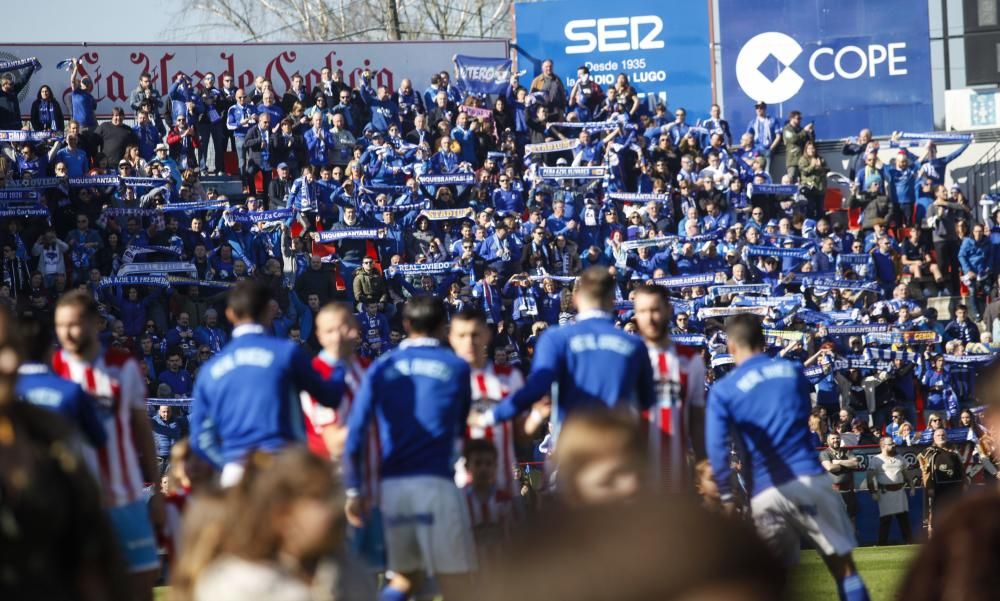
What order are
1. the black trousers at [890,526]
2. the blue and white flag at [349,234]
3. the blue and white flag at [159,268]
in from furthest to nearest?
1. the blue and white flag at [349,234]
2. the blue and white flag at [159,268]
3. the black trousers at [890,526]

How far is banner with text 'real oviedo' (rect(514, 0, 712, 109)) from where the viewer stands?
32312 millimetres

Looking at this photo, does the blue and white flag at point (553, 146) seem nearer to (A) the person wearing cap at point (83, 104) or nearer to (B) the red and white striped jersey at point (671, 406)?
(A) the person wearing cap at point (83, 104)

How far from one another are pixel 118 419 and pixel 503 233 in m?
15.6

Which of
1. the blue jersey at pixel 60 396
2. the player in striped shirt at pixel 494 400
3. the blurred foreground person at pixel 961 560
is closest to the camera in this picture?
the blurred foreground person at pixel 961 560

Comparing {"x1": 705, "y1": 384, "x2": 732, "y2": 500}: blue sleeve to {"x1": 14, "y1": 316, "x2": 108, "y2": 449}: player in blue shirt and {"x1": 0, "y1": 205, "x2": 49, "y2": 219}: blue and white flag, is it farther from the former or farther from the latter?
{"x1": 0, "y1": 205, "x2": 49, "y2": 219}: blue and white flag

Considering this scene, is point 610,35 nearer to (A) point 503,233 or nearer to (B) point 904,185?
(B) point 904,185

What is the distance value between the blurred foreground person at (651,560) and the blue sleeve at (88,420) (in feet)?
16.1

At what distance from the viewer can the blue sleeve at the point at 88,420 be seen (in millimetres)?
7180

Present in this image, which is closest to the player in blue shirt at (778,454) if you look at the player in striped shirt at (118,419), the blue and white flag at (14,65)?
the player in striped shirt at (118,419)

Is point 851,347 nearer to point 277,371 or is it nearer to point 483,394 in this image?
point 483,394

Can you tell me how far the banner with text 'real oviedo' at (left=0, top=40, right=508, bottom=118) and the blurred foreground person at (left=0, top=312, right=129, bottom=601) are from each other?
2459 cm

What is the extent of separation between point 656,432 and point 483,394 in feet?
3.65

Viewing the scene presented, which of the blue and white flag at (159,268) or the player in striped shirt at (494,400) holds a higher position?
the blue and white flag at (159,268)

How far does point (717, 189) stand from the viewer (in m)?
26.0
